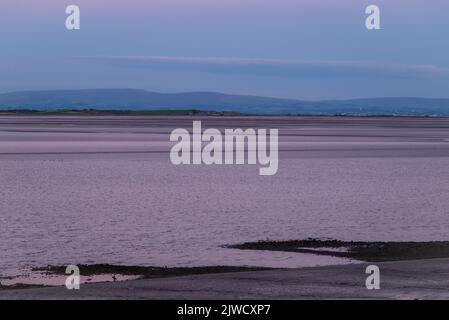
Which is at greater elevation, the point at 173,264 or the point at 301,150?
the point at 301,150

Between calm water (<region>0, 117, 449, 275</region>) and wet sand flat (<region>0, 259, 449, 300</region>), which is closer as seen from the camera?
wet sand flat (<region>0, 259, 449, 300</region>)

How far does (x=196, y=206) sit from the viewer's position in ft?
70.1

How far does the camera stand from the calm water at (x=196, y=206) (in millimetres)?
15148

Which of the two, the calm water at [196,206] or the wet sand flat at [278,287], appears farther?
the calm water at [196,206]

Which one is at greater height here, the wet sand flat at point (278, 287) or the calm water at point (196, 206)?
the calm water at point (196, 206)

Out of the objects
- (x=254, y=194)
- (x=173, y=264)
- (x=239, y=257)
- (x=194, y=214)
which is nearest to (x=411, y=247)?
(x=239, y=257)

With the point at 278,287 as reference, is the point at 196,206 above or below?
above

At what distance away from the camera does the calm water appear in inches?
596

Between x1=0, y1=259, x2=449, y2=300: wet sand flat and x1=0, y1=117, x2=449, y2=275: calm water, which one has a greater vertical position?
x1=0, y1=117, x2=449, y2=275: calm water

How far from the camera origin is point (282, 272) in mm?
11805

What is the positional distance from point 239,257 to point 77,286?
13.4 ft

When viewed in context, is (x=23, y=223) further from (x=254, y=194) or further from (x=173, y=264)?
(x=254, y=194)

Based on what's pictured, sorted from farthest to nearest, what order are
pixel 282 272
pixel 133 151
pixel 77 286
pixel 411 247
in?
pixel 133 151 < pixel 411 247 < pixel 282 272 < pixel 77 286

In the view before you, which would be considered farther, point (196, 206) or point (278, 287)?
point (196, 206)
